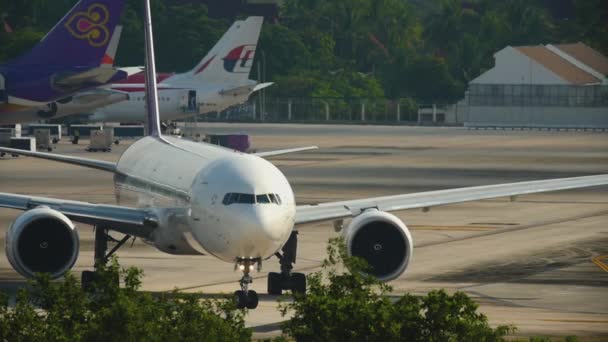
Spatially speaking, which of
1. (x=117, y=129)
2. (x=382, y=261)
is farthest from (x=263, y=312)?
(x=117, y=129)

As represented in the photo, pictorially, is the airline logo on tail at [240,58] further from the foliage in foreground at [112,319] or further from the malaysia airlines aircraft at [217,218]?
the foliage in foreground at [112,319]

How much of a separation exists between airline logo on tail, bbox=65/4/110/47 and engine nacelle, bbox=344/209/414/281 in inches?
2474

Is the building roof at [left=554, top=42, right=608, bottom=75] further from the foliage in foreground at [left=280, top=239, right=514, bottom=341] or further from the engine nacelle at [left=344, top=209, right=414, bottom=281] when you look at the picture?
the foliage in foreground at [left=280, top=239, right=514, bottom=341]

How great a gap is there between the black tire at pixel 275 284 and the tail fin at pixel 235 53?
8641cm

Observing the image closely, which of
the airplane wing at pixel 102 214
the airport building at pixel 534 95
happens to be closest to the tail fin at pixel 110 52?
the airplane wing at pixel 102 214

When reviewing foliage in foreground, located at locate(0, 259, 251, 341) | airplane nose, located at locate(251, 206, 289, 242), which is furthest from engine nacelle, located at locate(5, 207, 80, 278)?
foliage in foreground, located at locate(0, 259, 251, 341)

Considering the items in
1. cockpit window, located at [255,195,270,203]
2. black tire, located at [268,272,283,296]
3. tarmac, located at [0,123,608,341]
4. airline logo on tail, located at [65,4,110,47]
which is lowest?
tarmac, located at [0,123,608,341]

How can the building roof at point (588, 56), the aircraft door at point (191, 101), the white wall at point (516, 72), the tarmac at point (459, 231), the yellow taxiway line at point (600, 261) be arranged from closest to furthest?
the tarmac at point (459, 231)
the yellow taxiway line at point (600, 261)
the aircraft door at point (191, 101)
the white wall at point (516, 72)
the building roof at point (588, 56)

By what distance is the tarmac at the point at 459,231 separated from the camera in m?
33.2

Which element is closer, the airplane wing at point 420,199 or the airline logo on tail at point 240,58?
the airplane wing at point 420,199

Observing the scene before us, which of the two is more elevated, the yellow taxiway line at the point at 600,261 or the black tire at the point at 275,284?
the black tire at the point at 275,284

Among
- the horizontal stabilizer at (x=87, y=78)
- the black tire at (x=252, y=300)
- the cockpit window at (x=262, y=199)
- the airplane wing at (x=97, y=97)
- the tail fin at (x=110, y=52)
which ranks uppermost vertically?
the tail fin at (x=110, y=52)

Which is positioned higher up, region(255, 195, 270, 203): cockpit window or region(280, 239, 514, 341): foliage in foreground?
region(255, 195, 270, 203): cockpit window

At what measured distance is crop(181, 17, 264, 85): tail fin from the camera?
120m
